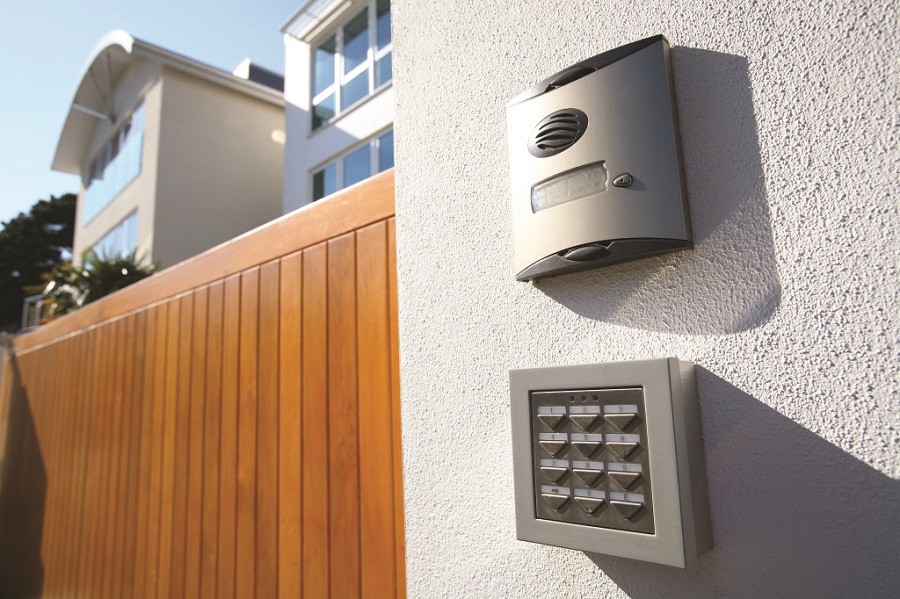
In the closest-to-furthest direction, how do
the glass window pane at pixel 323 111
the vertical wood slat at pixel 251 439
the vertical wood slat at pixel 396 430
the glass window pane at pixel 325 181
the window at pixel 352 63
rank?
1. the vertical wood slat at pixel 396 430
2. the vertical wood slat at pixel 251 439
3. the window at pixel 352 63
4. the glass window pane at pixel 325 181
5. the glass window pane at pixel 323 111

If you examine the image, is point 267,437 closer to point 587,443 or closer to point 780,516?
point 587,443

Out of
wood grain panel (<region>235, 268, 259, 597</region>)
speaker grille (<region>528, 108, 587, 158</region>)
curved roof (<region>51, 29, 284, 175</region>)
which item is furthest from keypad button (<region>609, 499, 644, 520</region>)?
curved roof (<region>51, 29, 284, 175</region>)

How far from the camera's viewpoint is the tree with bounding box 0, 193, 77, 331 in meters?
21.9

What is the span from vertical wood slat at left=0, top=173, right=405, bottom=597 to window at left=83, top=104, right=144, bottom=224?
904cm

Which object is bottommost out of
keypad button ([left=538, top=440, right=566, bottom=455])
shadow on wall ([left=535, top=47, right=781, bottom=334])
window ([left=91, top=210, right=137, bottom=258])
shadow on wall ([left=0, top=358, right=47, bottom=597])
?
shadow on wall ([left=0, top=358, right=47, bottom=597])

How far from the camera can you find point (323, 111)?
9.99 meters

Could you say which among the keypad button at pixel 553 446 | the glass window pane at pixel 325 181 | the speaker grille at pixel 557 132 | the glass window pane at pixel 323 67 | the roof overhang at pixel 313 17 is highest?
the roof overhang at pixel 313 17

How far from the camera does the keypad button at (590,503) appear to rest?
0.75 metres

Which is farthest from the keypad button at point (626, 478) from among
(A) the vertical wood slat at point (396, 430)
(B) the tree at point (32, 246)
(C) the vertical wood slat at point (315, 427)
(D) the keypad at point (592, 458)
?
(B) the tree at point (32, 246)

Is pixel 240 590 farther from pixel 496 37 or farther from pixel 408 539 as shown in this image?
pixel 496 37

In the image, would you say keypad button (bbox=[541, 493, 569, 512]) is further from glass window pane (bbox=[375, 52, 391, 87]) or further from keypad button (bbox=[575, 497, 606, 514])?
glass window pane (bbox=[375, 52, 391, 87])

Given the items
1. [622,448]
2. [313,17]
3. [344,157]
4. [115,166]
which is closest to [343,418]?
[622,448]

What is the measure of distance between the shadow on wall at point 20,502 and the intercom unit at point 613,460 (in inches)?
155

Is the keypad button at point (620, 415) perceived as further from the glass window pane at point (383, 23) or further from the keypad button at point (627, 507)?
the glass window pane at point (383, 23)
